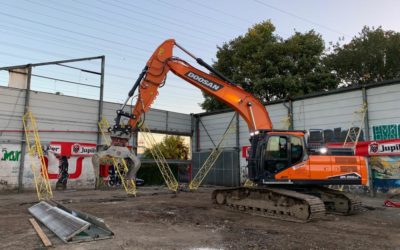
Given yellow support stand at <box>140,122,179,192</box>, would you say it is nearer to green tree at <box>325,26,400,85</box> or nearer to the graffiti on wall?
the graffiti on wall

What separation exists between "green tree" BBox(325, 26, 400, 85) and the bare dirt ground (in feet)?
85.8

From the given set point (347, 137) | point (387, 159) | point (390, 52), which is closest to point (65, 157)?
point (347, 137)

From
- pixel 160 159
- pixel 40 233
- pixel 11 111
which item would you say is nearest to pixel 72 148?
pixel 11 111

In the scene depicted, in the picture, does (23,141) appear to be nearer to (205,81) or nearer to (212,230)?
(205,81)

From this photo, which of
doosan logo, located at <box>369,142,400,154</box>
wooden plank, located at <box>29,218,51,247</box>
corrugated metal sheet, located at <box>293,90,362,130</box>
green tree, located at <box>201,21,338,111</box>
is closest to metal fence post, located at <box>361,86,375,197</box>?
corrugated metal sheet, located at <box>293,90,362,130</box>

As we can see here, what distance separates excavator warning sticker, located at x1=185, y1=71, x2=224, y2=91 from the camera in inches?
560

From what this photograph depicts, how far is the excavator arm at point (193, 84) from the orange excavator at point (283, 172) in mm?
40

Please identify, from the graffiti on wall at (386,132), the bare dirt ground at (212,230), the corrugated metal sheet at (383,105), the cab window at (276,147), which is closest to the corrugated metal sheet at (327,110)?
the corrugated metal sheet at (383,105)

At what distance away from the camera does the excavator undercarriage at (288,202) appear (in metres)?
10.8

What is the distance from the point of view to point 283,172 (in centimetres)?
1188

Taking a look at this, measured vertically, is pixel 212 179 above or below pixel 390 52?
below

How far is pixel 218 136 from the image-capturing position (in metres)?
28.5

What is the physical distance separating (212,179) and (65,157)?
11.2 metres

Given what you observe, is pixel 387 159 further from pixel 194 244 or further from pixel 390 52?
pixel 390 52
